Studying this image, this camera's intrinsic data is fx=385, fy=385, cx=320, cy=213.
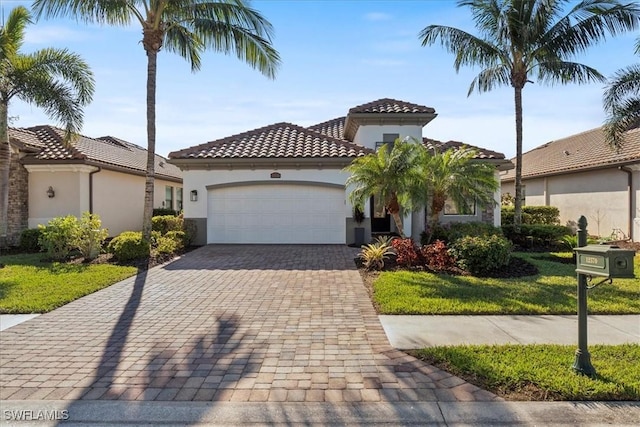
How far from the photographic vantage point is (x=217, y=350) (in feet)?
16.2

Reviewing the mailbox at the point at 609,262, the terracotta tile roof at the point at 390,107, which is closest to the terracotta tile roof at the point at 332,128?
the terracotta tile roof at the point at 390,107

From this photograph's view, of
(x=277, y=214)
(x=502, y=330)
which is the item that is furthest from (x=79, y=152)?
(x=502, y=330)

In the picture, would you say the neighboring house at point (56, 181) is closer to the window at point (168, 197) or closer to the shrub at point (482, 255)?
the window at point (168, 197)

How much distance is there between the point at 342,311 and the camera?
6.69 meters

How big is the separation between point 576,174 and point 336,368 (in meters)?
20.0

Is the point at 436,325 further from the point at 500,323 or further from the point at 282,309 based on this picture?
the point at 282,309

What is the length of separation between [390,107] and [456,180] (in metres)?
7.77

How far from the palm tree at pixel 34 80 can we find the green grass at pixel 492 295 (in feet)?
38.4

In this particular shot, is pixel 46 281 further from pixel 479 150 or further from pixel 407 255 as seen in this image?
pixel 479 150

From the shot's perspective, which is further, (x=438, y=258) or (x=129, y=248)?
(x=129, y=248)

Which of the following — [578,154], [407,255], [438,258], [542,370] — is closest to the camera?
[542,370]

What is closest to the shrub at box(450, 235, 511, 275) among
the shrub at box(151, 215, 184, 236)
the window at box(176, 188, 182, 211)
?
the shrub at box(151, 215, 184, 236)

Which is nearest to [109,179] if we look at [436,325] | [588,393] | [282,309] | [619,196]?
[282,309]

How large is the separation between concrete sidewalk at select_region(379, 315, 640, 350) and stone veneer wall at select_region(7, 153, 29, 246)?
15.6 metres
